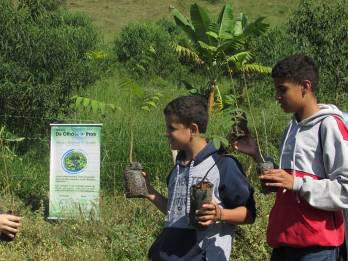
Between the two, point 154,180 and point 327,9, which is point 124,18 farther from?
point 154,180

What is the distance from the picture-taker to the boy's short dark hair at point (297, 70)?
9.37ft

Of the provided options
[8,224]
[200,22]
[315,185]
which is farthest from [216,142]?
[200,22]

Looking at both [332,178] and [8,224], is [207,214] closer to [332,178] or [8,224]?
[332,178]

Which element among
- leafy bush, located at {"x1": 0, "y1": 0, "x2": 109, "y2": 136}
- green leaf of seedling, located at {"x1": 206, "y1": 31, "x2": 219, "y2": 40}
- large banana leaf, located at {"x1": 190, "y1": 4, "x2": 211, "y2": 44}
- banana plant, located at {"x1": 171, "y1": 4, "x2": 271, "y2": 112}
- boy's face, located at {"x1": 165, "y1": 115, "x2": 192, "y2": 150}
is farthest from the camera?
large banana leaf, located at {"x1": 190, "y1": 4, "x2": 211, "y2": 44}

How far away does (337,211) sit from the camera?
284cm

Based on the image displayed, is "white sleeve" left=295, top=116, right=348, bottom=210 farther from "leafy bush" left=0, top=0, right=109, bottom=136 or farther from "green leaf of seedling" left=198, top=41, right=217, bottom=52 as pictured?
"green leaf of seedling" left=198, top=41, right=217, bottom=52

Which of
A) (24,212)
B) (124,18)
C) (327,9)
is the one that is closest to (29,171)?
(24,212)

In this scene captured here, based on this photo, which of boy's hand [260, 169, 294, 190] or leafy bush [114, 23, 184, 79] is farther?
leafy bush [114, 23, 184, 79]

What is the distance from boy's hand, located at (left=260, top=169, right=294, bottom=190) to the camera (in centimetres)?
273

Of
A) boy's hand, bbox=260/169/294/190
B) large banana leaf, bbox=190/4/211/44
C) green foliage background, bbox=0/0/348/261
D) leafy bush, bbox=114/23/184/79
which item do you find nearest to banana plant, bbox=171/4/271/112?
large banana leaf, bbox=190/4/211/44

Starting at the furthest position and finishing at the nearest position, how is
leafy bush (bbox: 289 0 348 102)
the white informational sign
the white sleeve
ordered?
leafy bush (bbox: 289 0 348 102), the white informational sign, the white sleeve

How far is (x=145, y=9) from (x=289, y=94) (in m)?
34.6

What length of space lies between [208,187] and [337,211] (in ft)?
1.93

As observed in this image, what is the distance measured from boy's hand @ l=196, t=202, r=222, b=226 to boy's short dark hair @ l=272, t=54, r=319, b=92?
66cm
